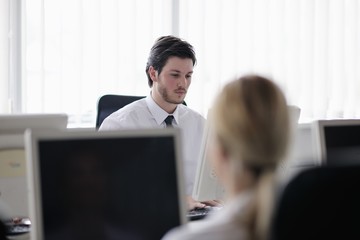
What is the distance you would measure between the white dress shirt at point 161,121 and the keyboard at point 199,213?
1.57ft

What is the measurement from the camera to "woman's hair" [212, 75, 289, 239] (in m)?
1.30

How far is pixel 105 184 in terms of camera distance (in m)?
1.66

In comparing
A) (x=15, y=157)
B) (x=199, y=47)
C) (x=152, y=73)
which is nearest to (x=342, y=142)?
(x=15, y=157)

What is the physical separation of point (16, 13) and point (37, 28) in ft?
0.50

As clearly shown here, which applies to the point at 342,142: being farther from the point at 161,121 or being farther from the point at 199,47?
the point at 199,47

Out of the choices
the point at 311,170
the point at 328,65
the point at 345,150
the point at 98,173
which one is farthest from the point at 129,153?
the point at 328,65

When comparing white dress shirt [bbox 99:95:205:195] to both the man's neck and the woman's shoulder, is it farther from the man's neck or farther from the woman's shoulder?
the woman's shoulder

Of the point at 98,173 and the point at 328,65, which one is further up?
the point at 328,65

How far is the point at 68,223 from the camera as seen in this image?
1.62 m

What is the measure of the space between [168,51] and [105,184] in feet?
6.04

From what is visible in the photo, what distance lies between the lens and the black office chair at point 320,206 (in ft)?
3.92

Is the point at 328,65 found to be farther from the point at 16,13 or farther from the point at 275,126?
the point at 275,126

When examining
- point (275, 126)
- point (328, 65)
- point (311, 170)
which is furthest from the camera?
point (328, 65)

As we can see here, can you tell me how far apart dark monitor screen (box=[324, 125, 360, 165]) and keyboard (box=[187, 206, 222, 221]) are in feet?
1.78
